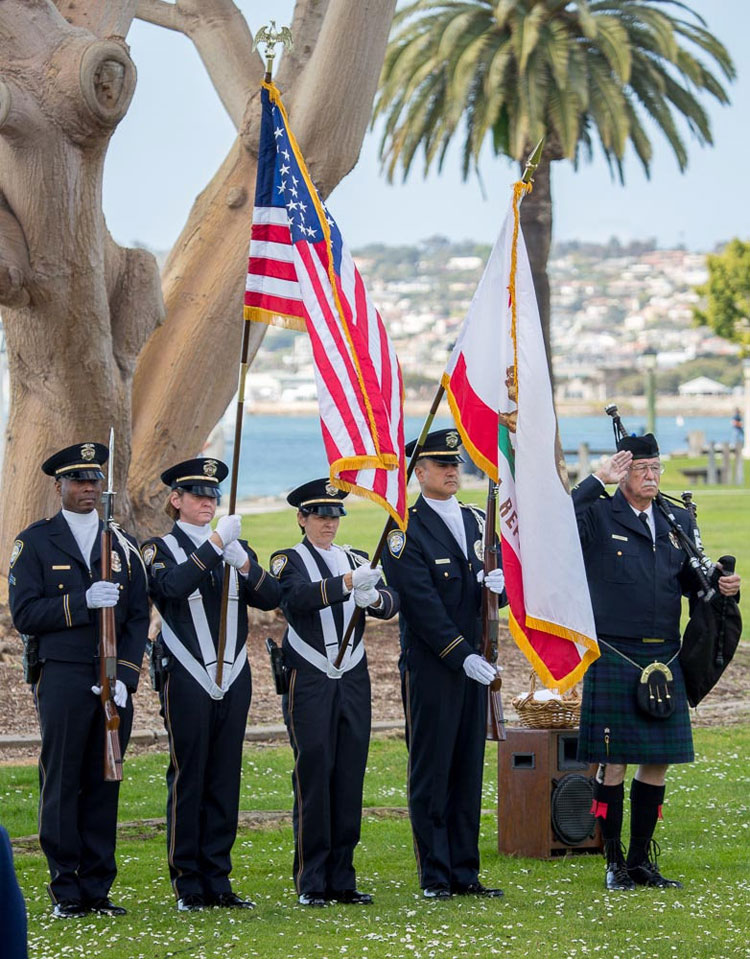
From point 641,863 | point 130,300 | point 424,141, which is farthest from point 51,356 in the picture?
point 424,141

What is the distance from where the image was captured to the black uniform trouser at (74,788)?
694 cm

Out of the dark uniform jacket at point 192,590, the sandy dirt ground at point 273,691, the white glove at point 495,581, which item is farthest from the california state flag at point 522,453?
the sandy dirt ground at point 273,691

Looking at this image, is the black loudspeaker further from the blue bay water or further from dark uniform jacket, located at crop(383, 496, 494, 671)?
the blue bay water

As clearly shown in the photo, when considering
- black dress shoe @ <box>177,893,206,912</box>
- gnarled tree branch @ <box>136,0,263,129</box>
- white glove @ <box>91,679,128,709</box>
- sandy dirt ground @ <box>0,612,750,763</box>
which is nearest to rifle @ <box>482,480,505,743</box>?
black dress shoe @ <box>177,893,206,912</box>

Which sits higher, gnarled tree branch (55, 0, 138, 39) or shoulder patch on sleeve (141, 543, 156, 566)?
gnarled tree branch (55, 0, 138, 39)

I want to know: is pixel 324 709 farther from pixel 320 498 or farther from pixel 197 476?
pixel 197 476

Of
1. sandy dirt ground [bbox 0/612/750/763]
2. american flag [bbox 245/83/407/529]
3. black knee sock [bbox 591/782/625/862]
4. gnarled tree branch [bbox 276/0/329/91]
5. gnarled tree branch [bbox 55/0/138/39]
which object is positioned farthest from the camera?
gnarled tree branch [bbox 276/0/329/91]

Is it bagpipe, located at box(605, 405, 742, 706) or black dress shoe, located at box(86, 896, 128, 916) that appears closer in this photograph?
black dress shoe, located at box(86, 896, 128, 916)

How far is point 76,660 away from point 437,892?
193 centimetres

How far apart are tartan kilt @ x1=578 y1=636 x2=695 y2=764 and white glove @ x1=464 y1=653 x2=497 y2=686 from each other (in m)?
0.64

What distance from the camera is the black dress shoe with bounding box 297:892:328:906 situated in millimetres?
7078

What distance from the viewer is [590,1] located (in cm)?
2061

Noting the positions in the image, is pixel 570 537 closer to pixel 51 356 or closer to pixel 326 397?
pixel 326 397

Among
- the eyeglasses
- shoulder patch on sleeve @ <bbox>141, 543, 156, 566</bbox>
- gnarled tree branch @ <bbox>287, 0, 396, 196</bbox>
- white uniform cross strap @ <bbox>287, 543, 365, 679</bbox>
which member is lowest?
white uniform cross strap @ <bbox>287, 543, 365, 679</bbox>
